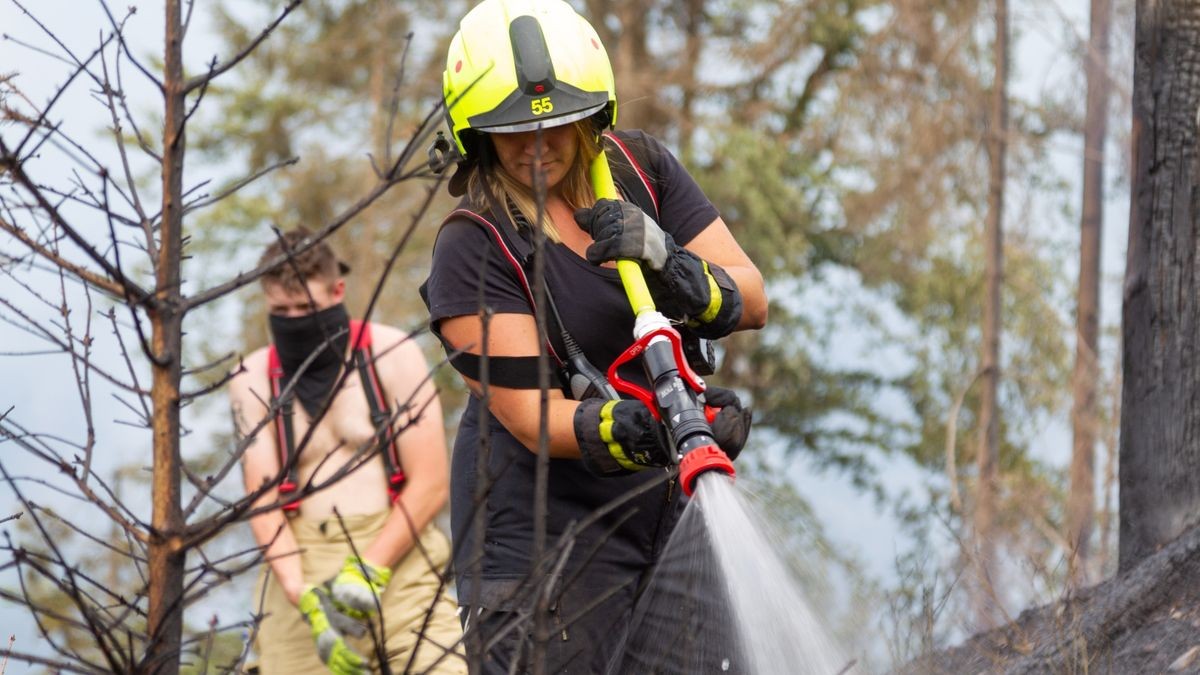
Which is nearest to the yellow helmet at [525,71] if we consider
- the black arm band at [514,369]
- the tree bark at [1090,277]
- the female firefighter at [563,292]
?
the female firefighter at [563,292]

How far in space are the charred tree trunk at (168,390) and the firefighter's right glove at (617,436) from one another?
36.6 inches

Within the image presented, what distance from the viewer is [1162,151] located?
4297 millimetres

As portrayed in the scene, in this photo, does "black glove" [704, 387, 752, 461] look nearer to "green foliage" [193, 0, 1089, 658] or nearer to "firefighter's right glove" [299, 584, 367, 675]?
"firefighter's right glove" [299, 584, 367, 675]

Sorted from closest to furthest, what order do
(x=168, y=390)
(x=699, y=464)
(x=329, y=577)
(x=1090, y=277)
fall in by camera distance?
1. (x=168, y=390)
2. (x=699, y=464)
3. (x=329, y=577)
4. (x=1090, y=277)

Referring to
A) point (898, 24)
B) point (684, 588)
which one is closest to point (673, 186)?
point (684, 588)

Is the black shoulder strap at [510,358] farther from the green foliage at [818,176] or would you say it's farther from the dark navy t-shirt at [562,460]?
the green foliage at [818,176]

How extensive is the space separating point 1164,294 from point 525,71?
2178 millimetres

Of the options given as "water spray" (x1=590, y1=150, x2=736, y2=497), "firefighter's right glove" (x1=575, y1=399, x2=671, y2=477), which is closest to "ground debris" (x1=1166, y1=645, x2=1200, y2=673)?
"water spray" (x1=590, y1=150, x2=736, y2=497)

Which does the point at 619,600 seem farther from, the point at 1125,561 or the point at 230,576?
the point at 1125,561

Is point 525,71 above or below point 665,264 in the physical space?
above

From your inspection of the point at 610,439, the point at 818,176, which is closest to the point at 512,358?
the point at 610,439

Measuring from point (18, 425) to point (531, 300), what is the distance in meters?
1.18

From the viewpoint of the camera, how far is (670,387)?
308cm

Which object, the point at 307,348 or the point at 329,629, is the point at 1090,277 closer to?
the point at 307,348
